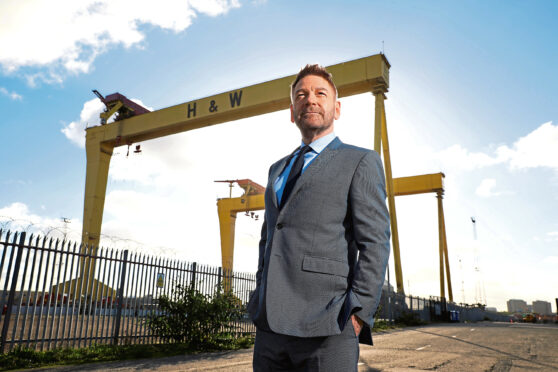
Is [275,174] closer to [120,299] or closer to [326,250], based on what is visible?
[326,250]

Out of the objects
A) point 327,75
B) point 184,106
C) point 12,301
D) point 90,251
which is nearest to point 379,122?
point 184,106

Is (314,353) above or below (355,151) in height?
below

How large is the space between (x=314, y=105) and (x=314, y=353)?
946mm

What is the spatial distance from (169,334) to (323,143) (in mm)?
7538

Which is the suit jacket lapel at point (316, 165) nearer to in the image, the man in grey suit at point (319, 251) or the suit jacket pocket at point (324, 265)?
the man in grey suit at point (319, 251)

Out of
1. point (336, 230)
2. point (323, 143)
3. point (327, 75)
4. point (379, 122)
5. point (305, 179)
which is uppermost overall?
point (379, 122)

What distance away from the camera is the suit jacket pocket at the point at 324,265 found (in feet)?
4.59

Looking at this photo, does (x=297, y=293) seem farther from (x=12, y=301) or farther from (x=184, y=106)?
(x=184, y=106)

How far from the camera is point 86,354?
254 inches

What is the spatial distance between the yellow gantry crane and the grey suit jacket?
13.4 meters

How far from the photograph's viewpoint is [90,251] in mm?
7594

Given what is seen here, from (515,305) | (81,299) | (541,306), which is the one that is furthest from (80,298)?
(515,305)

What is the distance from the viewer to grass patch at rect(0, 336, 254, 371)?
5727 millimetres

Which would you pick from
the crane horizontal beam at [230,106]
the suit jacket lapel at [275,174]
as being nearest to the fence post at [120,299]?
the suit jacket lapel at [275,174]
